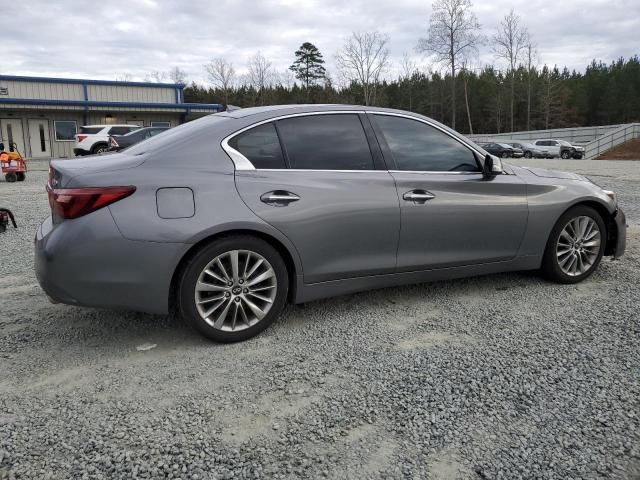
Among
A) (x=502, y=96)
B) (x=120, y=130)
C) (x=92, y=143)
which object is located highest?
(x=502, y=96)

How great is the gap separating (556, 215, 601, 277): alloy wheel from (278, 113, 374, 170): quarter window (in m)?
1.96

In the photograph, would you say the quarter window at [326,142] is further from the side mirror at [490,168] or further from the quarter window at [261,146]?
the side mirror at [490,168]

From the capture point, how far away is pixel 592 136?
44094 millimetres

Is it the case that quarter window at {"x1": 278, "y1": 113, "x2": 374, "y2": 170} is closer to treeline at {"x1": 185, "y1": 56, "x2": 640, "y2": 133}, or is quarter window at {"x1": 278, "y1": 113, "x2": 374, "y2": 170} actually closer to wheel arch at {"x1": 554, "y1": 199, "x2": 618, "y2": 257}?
wheel arch at {"x1": 554, "y1": 199, "x2": 618, "y2": 257}

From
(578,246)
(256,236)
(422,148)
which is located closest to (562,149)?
(578,246)

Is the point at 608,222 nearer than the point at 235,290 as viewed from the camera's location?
No

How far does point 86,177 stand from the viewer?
3.06 metres

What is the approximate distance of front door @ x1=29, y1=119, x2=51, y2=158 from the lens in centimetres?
3106

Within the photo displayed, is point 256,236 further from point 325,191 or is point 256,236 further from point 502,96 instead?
point 502,96

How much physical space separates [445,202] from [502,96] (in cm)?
6791

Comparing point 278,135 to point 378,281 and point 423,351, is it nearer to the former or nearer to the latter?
point 378,281

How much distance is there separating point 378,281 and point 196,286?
1.33m

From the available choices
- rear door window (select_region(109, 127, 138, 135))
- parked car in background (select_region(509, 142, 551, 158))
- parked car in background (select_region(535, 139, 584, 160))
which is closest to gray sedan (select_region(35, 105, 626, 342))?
rear door window (select_region(109, 127, 138, 135))

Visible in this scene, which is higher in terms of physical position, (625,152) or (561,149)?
(561,149)
